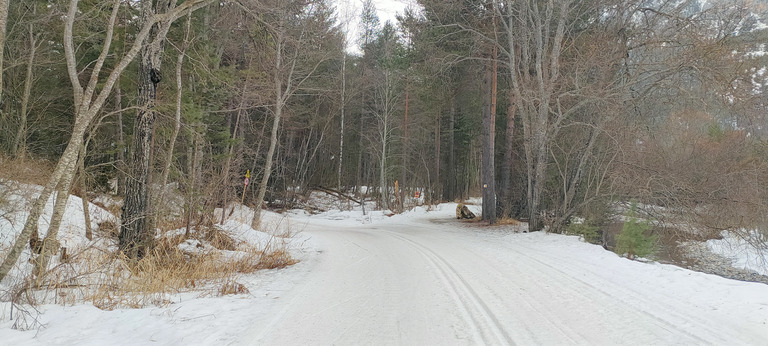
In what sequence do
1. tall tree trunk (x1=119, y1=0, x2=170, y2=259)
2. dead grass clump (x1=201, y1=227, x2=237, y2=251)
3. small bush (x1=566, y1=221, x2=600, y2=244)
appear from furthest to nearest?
1. small bush (x1=566, y1=221, x2=600, y2=244)
2. dead grass clump (x1=201, y1=227, x2=237, y2=251)
3. tall tree trunk (x1=119, y1=0, x2=170, y2=259)

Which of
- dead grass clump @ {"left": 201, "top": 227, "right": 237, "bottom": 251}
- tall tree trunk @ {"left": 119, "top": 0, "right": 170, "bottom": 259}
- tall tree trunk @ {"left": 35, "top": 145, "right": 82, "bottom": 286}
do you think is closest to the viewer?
tall tree trunk @ {"left": 35, "top": 145, "right": 82, "bottom": 286}

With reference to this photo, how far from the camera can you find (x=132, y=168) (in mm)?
7297

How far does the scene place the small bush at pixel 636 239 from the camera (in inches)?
479

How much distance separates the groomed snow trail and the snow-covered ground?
0.02m

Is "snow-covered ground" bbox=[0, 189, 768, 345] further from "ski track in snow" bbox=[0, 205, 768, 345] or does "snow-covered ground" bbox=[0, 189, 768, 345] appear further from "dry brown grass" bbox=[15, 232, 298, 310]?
"dry brown grass" bbox=[15, 232, 298, 310]

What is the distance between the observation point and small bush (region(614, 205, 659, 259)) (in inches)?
479

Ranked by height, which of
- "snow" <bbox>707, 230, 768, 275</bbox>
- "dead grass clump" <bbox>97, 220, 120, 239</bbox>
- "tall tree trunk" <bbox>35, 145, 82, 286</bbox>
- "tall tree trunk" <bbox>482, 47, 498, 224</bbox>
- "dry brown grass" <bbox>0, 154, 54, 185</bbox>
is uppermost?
"tall tree trunk" <bbox>482, 47, 498, 224</bbox>

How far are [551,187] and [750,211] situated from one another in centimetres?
622

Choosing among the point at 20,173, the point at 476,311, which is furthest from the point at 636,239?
the point at 20,173

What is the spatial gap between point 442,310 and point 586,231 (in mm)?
8914

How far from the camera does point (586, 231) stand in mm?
12055

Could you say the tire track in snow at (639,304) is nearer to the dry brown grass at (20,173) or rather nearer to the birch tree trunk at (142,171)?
the birch tree trunk at (142,171)

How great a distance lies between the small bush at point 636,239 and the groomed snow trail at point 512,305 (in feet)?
15.4

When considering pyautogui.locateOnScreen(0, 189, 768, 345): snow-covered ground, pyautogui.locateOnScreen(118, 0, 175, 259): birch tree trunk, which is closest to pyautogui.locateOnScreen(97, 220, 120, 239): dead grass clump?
pyautogui.locateOnScreen(118, 0, 175, 259): birch tree trunk
